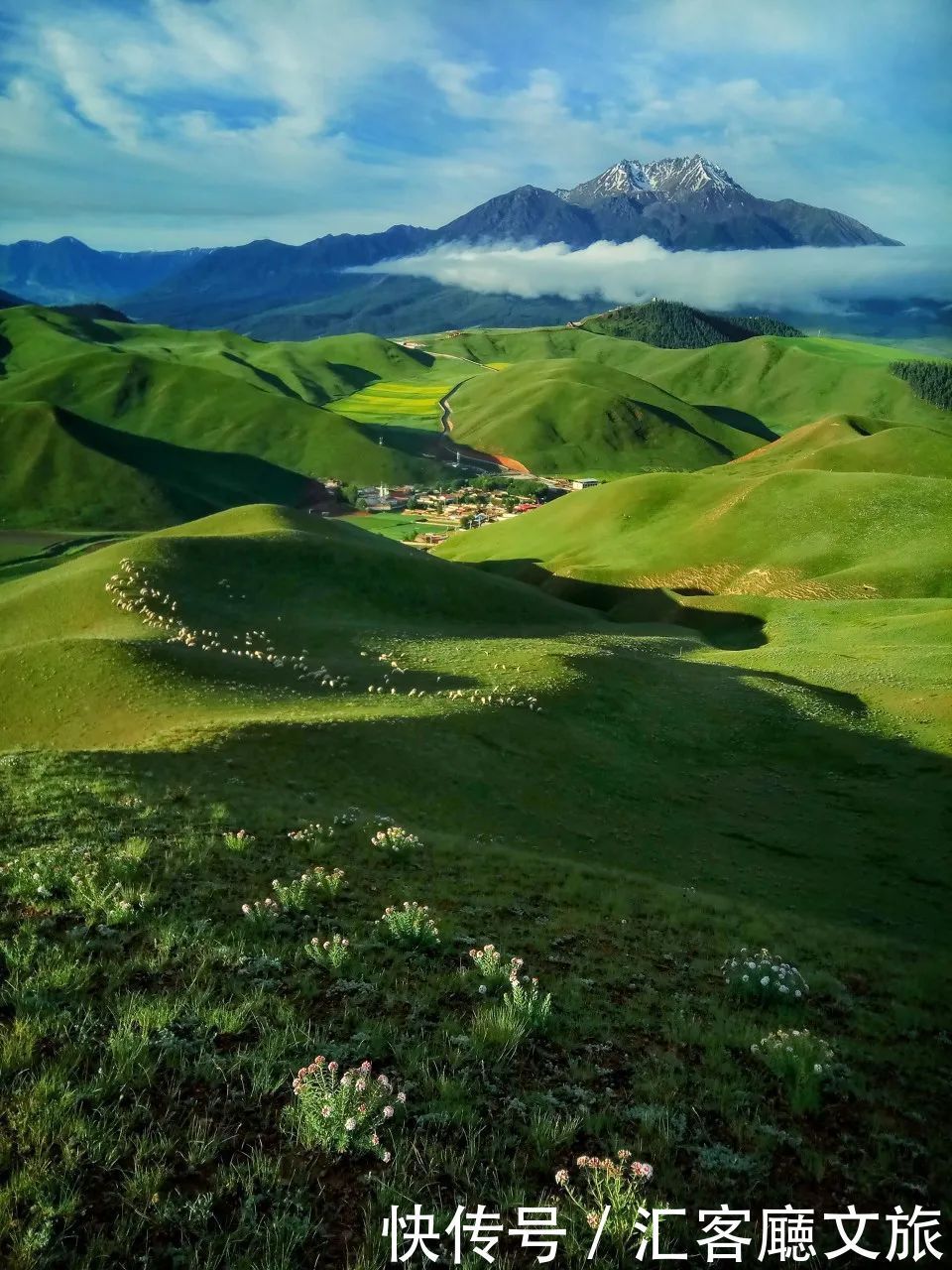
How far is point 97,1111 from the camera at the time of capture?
759 centimetres

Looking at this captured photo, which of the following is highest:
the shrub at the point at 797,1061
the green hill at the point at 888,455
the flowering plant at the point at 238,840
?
the green hill at the point at 888,455

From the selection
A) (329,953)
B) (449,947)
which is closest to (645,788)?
(449,947)

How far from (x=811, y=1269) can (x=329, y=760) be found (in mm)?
24518

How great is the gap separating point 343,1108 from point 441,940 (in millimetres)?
5972

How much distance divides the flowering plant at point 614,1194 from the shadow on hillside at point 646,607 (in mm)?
75350

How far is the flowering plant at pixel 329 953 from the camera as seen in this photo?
1128 cm

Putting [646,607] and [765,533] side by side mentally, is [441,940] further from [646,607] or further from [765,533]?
[765,533]

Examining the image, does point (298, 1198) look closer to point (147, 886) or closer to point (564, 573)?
point (147, 886)

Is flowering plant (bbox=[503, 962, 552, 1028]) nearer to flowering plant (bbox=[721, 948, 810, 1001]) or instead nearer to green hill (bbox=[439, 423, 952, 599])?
flowering plant (bbox=[721, 948, 810, 1001])

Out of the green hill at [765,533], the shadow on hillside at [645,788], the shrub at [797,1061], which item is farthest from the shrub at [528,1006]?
the green hill at [765,533]

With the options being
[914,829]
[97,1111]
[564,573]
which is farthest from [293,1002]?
[564,573]

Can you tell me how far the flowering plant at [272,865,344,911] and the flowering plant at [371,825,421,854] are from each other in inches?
134

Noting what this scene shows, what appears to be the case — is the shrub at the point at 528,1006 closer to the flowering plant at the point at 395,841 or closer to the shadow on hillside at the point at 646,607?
the flowering plant at the point at 395,841

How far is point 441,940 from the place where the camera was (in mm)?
13508
